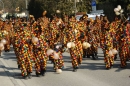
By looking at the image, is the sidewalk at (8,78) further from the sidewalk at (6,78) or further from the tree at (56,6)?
the tree at (56,6)

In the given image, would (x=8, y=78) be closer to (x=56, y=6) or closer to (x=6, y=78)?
(x=6, y=78)

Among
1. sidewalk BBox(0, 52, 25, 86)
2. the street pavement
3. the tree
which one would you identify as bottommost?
the street pavement

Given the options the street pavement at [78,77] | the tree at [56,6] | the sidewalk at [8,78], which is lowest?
the street pavement at [78,77]

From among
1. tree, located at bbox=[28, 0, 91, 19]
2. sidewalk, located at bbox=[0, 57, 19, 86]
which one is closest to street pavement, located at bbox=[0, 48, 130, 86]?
sidewalk, located at bbox=[0, 57, 19, 86]

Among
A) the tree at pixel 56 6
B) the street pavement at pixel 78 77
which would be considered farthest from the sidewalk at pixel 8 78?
the tree at pixel 56 6

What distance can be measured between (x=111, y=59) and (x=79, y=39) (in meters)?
1.36

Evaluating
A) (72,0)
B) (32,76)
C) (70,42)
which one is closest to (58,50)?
(70,42)

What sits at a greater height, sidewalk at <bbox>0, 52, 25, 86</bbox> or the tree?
the tree

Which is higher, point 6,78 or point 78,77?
point 6,78

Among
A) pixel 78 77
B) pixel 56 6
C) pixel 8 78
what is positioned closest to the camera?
pixel 78 77

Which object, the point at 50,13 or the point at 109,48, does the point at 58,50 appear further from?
the point at 50,13

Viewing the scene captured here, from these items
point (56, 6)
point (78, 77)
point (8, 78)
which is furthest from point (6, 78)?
point (56, 6)

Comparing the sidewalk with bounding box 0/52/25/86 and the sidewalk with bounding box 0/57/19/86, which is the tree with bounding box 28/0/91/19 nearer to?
the sidewalk with bounding box 0/52/25/86

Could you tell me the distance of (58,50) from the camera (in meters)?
10.6
